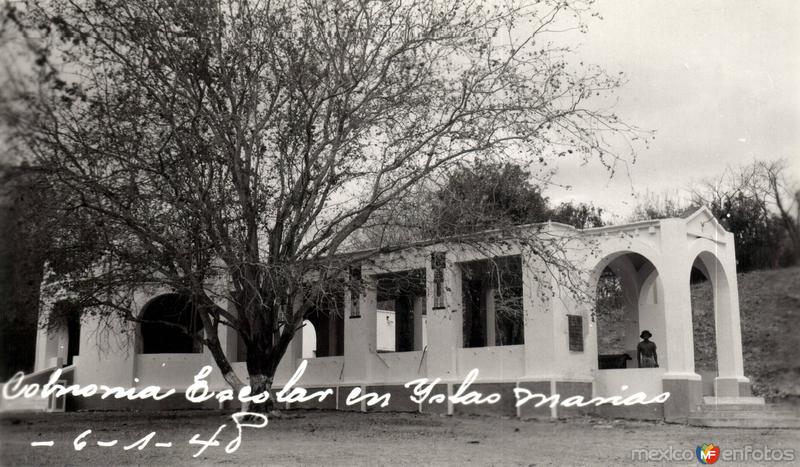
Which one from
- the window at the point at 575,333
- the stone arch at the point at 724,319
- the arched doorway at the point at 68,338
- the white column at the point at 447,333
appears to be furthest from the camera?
the arched doorway at the point at 68,338

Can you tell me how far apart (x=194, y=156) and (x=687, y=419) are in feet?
33.1

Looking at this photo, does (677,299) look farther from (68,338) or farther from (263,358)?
(68,338)

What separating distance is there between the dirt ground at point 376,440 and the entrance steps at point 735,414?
54 centimetres

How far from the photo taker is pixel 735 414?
51.5 ft

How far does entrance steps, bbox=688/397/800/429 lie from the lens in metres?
14.6

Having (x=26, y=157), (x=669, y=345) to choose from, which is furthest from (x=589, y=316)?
(x=26, y=157)

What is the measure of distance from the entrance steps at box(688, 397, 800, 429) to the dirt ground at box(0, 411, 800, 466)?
21.4 inches

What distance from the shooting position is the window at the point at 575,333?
18234 millimetres

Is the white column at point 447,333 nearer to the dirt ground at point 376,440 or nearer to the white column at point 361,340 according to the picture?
the white column at point 361,340

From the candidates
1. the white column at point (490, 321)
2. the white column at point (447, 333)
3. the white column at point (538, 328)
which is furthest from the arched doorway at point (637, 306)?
the white column at point (447, 333)

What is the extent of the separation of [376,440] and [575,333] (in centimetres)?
678

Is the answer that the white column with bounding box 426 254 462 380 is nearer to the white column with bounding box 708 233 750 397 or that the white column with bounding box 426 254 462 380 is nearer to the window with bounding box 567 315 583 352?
the window with bounding box 567 315 583 352

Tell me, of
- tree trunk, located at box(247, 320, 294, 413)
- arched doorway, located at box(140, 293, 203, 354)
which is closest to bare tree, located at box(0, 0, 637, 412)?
tree trunk, located at box(247, 320, 294, 413)

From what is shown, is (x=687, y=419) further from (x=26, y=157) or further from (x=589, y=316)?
(x=26, y=157)
